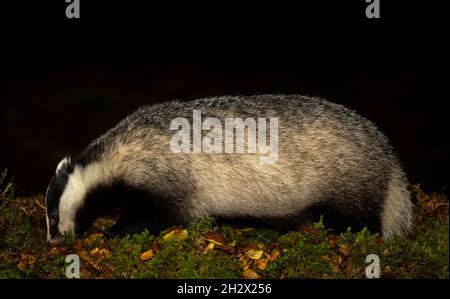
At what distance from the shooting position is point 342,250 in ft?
16.4

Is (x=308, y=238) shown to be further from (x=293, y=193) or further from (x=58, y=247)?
(x=58, y=247)

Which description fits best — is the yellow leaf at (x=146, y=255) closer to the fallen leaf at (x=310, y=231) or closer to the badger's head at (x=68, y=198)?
the badger's head at (x=68, y=198)

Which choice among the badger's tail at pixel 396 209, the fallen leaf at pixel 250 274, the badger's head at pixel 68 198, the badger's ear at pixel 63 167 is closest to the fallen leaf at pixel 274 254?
the fallen leaf at pixel 250 274

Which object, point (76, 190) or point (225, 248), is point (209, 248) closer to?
point (225, 248)

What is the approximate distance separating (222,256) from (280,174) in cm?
129

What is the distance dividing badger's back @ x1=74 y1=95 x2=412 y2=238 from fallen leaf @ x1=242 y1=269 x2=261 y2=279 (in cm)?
119

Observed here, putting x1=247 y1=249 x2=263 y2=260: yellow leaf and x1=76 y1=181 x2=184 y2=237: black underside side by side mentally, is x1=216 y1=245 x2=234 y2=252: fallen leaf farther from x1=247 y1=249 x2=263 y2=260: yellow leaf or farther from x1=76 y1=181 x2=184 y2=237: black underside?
x1=76 y1=181 x2=184 y2=237: black underside

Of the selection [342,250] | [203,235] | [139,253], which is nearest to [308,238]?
[342,250]

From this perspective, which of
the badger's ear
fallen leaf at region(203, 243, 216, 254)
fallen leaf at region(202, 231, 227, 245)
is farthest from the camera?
the badger's ear

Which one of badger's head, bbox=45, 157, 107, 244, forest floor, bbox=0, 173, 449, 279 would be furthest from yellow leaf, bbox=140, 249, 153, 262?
badger's head, bbox=45, 157, 107, 244

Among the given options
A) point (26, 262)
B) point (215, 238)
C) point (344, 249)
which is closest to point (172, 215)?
point (215, 238)

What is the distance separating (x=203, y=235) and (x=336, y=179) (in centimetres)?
144

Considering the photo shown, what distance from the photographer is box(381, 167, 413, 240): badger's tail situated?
19.8 feet

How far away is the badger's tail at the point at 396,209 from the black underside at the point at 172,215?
3.6 inches
